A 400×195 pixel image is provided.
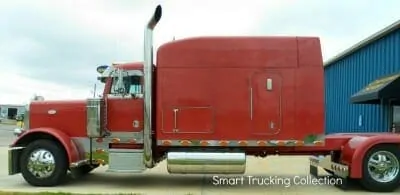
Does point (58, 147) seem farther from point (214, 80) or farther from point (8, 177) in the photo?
point (214, 80)

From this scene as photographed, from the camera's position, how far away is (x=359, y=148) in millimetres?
11188

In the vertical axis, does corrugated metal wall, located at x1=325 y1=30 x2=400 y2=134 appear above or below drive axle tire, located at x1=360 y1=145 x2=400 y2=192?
above

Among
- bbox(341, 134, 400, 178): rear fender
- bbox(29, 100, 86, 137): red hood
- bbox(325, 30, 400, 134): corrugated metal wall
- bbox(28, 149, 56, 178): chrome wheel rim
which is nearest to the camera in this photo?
bbox(341, 134, 400, 178): rear fender

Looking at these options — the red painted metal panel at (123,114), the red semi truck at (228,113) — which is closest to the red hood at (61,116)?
the red semi truck at (228,113)

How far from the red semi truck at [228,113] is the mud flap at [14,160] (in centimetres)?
33

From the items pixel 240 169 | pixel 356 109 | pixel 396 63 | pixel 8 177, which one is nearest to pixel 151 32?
pixel 240 169

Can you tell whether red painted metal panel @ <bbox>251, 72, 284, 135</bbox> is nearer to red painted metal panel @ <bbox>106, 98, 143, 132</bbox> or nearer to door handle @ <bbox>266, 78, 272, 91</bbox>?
door handle @ <bbox>266, 78, 272, 91</bbox>

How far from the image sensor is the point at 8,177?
13391 mm

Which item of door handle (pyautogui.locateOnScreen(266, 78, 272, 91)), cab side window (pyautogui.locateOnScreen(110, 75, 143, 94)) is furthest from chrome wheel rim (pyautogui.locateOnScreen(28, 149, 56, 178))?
door handle (pyautogui.locateOnScreen(266, 78, 272, 91))

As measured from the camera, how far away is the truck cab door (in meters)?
11.9

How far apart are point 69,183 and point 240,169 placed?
3.72 m

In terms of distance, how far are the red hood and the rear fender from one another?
18.0 ft

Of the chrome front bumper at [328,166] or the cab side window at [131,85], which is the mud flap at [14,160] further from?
the chrome front bumper at [328,166]

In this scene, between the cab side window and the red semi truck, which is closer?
the red semi truck
